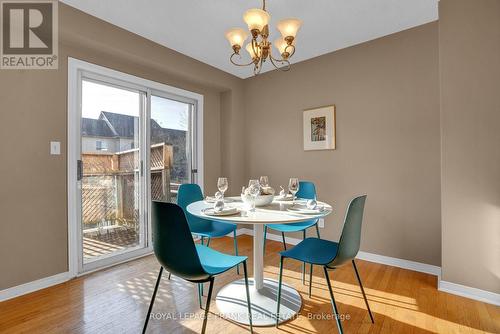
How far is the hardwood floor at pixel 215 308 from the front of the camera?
5.57ft

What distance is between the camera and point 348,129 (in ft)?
9.86

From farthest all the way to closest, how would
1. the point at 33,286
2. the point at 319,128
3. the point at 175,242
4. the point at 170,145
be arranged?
the point at 170,145
the point at 319,128
the point at 33,286
the point at 175,242

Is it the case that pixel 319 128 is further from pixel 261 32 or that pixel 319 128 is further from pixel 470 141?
pixel 261 32

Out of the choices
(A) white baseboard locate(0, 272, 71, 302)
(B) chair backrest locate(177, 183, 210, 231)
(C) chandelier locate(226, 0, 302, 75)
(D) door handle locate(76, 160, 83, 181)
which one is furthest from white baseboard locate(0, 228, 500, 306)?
(C) chandelier locate(226, 0, 302, 75)

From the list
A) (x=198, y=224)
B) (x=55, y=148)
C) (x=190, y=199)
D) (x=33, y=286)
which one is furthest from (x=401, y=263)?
(x=55, y=148)

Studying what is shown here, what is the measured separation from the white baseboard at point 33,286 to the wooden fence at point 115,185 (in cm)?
52

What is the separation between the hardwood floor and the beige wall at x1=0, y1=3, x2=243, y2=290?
12.8 inches

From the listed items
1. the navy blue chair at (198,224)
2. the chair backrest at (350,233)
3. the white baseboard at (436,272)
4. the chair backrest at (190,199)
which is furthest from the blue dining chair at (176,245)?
the white baseboard at (436,272)

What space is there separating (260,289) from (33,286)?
1.92 metres

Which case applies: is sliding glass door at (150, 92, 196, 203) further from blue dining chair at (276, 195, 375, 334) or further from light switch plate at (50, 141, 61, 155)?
blue dining chair at (276, 195, 375, 334)

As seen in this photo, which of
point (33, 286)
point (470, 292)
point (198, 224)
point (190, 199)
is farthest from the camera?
point (190, 199)

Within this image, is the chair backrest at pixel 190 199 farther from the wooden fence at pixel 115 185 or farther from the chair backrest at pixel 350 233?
the chair backrest at pixel 350 233

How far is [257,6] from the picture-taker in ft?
7.30

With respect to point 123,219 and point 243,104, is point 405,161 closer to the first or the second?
point 243,104
